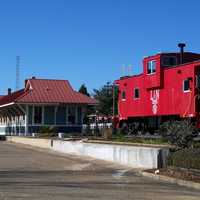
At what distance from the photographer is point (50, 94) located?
5284cm

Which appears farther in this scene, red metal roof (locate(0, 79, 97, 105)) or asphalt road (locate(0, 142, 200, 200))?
red metal roof (locate(0, 79, 97, 105))

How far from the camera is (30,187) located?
1503 cm

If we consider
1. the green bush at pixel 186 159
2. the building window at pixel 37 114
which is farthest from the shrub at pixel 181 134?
the building window at pixel 37 114

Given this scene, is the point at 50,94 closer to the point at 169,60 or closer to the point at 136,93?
the point at 136,93

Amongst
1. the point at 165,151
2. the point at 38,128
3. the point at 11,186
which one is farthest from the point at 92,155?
the point at 38,128

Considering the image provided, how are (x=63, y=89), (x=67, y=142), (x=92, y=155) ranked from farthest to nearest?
1. (x=63, y=89)
2. (x=67, y=142)
3. (x=92, y=155)

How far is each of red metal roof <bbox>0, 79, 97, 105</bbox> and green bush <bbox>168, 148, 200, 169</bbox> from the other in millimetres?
33022

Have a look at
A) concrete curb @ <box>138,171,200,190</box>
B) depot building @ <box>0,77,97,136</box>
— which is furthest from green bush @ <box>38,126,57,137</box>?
concrete curb @ <box>138,171,200,190</box>

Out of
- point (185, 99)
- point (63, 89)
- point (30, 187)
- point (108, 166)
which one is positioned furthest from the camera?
point (63, 89)

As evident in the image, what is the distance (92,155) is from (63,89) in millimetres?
27760

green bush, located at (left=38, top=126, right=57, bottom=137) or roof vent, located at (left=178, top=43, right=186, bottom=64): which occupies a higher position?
roof vent, located at (left=178, top=43, right=186, bottom=64)

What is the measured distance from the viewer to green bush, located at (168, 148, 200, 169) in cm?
1673

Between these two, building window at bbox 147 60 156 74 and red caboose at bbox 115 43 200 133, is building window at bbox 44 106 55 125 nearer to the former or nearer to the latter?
red caboose at bbox 115 43 200 133

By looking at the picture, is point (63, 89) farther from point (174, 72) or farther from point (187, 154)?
point (187, 154)
